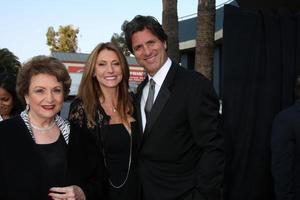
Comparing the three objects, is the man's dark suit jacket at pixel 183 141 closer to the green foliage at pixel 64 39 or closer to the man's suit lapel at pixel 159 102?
the man's suit lapel at pixel 159 102

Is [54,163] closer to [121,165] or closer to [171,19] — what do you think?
[121,165]

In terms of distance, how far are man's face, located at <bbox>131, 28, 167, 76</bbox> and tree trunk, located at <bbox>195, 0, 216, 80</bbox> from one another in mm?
5086

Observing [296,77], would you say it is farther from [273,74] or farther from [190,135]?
[190,135]

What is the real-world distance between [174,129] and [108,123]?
2.51 feet

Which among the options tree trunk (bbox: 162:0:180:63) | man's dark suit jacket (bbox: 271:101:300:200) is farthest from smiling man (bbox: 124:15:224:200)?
tree trunk (bbox: 162:0:180:63)

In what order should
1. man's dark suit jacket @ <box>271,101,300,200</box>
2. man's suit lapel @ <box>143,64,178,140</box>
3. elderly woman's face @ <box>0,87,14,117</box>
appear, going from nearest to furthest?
man's suit lapel @ <box>143,64,178,140</box> → man's dark suit jacket @ <box>271,101,300,200</box> → elderly woman's face @ <box>0,87,14,117</box>

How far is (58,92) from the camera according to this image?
279cm

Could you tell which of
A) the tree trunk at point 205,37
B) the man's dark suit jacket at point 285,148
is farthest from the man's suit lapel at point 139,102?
the tree trunk at point 205,37

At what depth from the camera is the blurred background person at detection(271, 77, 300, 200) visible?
10.6ft

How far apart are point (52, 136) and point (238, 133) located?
4.68 ft

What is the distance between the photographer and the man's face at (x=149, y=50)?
3.31m

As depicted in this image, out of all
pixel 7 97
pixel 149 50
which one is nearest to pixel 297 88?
pixel 149 50

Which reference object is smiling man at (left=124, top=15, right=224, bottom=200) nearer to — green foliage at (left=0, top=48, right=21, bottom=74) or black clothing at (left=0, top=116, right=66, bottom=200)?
black clothing at (left=0, top=116, right=66, bottom=200)

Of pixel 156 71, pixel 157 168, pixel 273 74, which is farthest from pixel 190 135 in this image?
pixel 273 74
